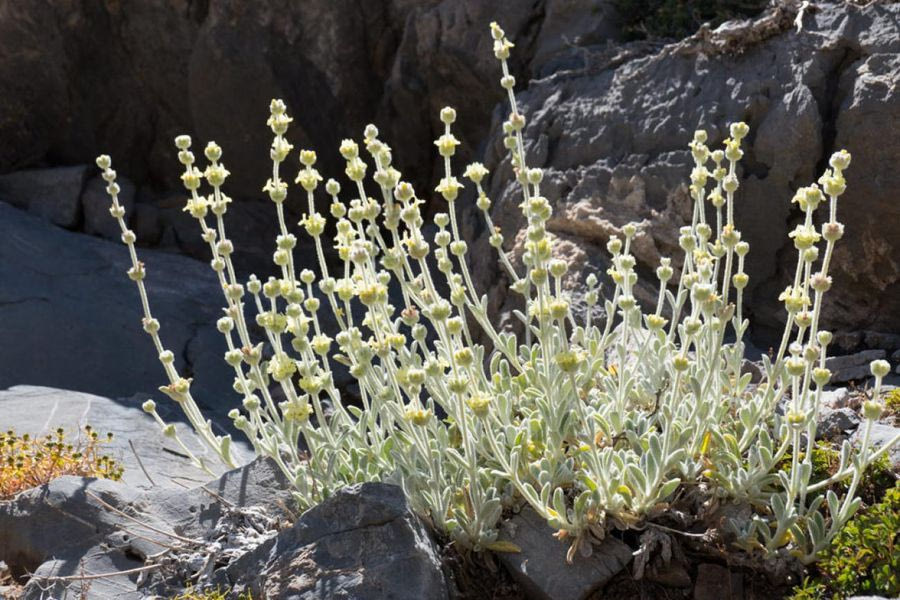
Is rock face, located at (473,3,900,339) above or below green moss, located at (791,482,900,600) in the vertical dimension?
above

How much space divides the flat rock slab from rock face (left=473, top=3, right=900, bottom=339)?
80.9 inches

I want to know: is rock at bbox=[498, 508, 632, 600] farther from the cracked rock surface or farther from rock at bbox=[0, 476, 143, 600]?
rock at bbox=[0, 476, 143, 600]

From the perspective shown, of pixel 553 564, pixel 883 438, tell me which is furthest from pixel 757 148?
pixel 553 564

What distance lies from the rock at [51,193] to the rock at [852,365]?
6539mm

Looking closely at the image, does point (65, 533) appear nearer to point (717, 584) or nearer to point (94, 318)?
point (717, 584)

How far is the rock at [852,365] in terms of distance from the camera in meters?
5.41

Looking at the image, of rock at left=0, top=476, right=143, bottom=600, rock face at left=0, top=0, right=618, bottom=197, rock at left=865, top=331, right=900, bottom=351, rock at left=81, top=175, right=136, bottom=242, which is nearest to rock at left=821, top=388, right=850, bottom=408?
rock at left=865, top=331, right=900, bottom=351

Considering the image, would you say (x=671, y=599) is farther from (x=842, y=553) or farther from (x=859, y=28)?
(x=859, y=28)

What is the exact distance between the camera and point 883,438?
150 inches

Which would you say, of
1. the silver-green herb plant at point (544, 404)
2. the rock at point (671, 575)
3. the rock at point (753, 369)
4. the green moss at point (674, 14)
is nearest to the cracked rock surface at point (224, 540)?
the silver-green herb plant at point (544, 404)

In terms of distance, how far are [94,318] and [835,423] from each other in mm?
5339

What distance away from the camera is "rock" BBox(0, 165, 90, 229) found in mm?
9383

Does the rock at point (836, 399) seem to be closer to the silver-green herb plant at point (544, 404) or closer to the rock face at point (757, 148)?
the silver-green herb plant at point (544, 404)

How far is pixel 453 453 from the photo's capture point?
348 centimetres
